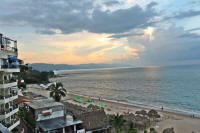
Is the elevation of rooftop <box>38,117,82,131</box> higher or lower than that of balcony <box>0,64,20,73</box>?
lower

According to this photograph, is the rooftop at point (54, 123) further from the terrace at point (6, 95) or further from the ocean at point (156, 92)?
the ocean at point (156, 92)

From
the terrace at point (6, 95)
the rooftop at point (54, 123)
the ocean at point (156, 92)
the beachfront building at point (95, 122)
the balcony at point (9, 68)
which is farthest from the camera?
the ocean at point (156, 92)

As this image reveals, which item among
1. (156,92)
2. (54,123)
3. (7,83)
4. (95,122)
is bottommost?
(156,92)

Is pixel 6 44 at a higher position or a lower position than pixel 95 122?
higher

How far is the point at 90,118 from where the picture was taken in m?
15.4

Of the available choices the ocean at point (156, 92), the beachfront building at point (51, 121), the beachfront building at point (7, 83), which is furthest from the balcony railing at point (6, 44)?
the ocean at point (156, 92)

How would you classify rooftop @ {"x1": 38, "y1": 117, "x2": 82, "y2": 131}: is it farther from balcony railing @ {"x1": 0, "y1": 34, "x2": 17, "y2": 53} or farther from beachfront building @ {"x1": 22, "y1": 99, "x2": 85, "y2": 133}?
balcony railing @ {"x1": 0, "y1": 34, "x2": 17, "y2": 53}

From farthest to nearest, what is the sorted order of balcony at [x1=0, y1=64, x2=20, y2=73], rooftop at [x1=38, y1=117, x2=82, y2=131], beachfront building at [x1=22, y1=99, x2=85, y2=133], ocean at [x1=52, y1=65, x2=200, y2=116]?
1. ocean at [x1=52, y1=65, x2=200, y2=116]
2. beachfront building at [x1=22, y1=99, x2=85, y2=133]
3. rooftop at [x1=38, y1=117, x2=82, y2=131]
4. balcony at [x1=0, y1=64, x2=20, y2=73]

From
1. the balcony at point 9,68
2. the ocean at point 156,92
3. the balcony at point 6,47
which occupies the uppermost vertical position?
the balcony at point 6,47

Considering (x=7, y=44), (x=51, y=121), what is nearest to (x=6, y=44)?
(x=7, y=44)

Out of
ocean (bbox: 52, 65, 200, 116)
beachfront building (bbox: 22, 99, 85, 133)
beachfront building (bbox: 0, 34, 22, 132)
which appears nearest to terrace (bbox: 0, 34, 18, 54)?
beachfront building (bbox: 0, 34, 22, 132)

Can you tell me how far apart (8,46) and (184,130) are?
23.4m

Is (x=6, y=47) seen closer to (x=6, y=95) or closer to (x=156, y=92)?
(x=6, y=95)

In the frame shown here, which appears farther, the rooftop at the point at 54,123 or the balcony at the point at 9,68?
the rooftop at the point at 54,123
